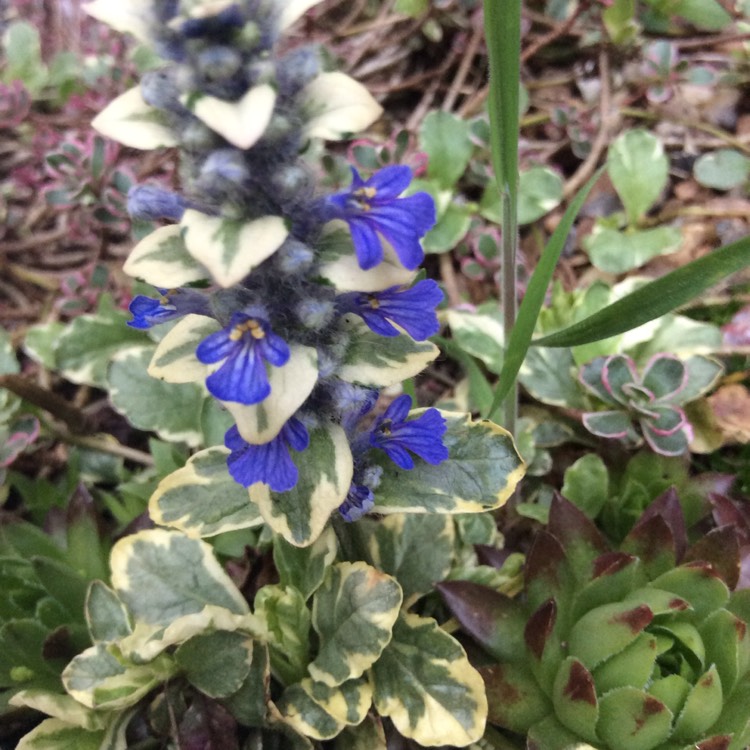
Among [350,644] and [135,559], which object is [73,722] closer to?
[135,559]

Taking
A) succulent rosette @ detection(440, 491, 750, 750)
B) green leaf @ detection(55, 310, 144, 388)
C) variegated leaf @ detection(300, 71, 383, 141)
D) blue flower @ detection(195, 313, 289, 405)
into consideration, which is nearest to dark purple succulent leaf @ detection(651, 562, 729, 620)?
succulent rosette @ detection(440, 491, 750, 750)

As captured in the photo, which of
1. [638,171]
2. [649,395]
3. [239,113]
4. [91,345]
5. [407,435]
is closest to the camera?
[239,113]

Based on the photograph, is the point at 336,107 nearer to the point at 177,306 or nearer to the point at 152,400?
the point at 177,306

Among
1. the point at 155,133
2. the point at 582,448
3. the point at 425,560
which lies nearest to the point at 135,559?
the point at 425,560

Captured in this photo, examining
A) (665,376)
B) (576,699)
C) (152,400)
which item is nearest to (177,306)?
(152,400)

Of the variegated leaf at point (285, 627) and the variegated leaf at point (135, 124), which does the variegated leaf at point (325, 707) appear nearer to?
the variegated leaf at point (285, 627)

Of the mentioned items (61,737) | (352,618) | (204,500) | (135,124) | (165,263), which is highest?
(135,124)
